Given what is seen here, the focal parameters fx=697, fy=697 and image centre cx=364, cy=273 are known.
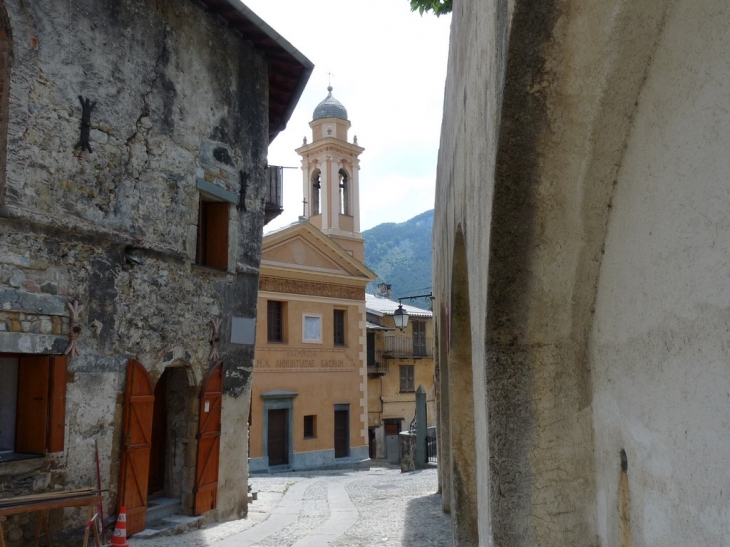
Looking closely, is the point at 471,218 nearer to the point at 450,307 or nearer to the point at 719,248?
the point at 719,248

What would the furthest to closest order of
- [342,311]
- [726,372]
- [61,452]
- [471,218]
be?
[342,311]
[61,452]
[471,218]
[726,372]

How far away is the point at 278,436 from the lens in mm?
24031

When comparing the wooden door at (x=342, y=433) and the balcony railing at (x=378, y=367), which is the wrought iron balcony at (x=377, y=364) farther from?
the wooden door at (x=342, y=433)

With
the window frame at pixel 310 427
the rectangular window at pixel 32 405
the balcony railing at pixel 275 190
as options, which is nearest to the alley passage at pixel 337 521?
the rectangular window at pixel 32 405

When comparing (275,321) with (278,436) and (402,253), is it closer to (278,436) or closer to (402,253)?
(278,436)

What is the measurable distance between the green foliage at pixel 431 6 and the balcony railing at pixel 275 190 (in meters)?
4.42

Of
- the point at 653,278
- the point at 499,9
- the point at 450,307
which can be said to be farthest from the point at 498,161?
the point at 450,307

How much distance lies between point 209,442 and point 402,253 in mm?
140474

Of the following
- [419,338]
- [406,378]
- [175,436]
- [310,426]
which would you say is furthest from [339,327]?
[175,436]

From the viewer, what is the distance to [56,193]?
24.9 ft

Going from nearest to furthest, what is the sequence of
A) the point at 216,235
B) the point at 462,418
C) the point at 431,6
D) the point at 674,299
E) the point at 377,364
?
the point at 674,299, the point at 462,418, the point at 431,6, the point at 216,235, the point at 377,364

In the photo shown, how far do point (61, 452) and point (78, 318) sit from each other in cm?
144

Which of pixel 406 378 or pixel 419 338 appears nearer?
pixel 406 378

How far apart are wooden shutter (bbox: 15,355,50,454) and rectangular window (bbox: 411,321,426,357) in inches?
1038
